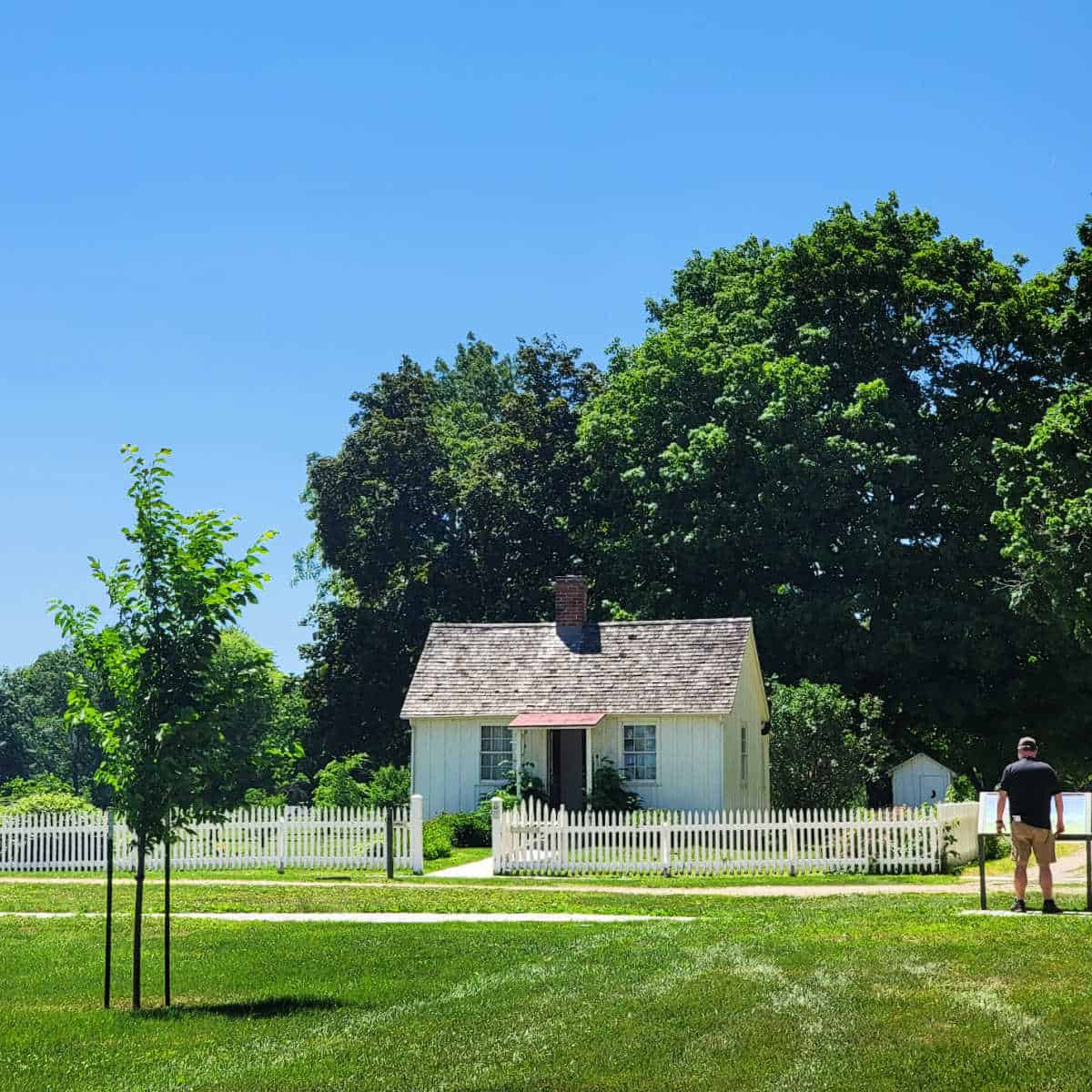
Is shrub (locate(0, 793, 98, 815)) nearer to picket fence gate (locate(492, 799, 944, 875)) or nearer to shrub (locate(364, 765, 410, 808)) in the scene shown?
shrub (locate(364, 765, 410, 808))

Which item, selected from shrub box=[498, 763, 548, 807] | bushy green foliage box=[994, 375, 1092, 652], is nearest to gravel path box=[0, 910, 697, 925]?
shrub box=[498, 763, 548, 807]

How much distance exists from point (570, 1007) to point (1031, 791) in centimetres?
793

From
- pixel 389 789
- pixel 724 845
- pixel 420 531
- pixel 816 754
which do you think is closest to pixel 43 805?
pixel 389 789

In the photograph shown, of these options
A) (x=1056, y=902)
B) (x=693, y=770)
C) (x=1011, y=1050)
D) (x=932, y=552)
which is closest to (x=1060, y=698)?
(x=932, y=552)

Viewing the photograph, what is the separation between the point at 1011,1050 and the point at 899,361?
38672 mm

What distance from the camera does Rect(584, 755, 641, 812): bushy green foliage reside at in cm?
Answer: 3681

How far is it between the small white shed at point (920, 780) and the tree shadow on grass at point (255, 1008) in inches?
1234

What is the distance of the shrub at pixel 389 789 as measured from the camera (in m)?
44.1

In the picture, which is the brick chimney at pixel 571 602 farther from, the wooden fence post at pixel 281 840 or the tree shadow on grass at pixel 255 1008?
the tree shadow on grass at pixel 255 1008

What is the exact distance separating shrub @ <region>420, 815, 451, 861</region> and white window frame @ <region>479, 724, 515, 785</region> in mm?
2145

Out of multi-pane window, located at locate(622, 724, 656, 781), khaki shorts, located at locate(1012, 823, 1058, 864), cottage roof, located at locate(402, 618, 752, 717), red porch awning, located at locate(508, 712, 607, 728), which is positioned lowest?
khaki shorts, located at locate(1012, 823, 1058, 864)

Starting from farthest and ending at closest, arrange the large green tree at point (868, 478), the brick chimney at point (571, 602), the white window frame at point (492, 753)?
the large green tree at point (868, 478)
the brick chimney at point (571, 602)
the white window frame at point (492, 753)

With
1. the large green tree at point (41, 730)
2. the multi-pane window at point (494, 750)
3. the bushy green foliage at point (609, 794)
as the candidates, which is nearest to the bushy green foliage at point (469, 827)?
the multi-pane window at point (494, 750)

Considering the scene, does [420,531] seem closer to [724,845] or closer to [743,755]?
[743,755]
